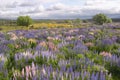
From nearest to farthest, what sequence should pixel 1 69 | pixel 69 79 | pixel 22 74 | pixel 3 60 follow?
pixel 69 79
pixel 22 74
pixel 1 69
pixel 3 60

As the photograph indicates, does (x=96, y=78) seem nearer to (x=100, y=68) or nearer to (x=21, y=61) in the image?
(x=100, y=68)

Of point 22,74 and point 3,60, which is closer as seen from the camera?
point 22,74

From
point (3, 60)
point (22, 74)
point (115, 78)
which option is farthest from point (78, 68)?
point (3, 60)

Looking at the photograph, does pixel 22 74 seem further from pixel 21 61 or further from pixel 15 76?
pixel 21 61

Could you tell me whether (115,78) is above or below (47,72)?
below

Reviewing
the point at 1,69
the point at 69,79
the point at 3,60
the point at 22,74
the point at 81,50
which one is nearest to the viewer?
the point at 69,79

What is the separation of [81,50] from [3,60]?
2.35 meters

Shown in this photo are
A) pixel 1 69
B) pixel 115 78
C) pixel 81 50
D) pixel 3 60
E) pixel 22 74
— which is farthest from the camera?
pixel 81 50

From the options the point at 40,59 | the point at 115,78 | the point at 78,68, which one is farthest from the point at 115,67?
the point at 40,59

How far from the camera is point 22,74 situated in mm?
4012

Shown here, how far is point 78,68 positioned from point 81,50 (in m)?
2.19

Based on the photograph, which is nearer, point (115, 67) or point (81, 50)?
point (115, 67)

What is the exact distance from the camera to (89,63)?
503 centimetres

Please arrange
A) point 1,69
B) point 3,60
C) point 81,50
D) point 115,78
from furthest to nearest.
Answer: point 81,50
point 3,60
point 115,78
point 1,69
